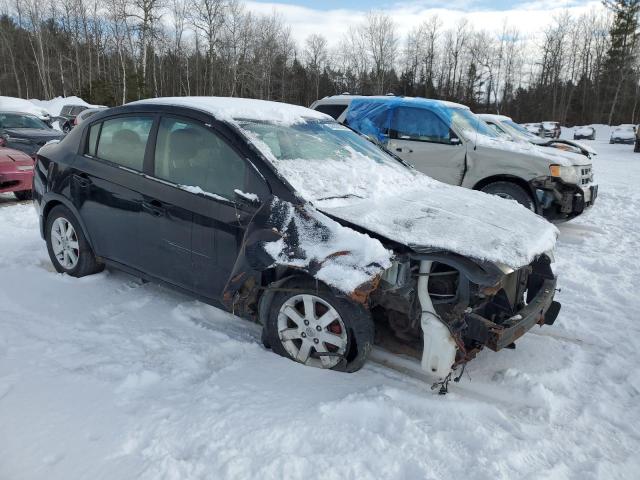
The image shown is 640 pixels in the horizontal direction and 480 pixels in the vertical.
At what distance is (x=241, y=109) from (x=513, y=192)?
4.66 m

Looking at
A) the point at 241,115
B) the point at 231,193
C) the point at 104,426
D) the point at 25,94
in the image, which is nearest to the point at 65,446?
the point at 104,426

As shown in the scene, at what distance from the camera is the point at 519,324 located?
2861mm

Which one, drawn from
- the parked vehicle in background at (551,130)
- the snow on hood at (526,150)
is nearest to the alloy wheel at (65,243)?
the snow on hood at (526,150)

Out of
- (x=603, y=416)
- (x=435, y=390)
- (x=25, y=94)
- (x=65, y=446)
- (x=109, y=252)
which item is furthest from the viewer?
(x=25, y=94)

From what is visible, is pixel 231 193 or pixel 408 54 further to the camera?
pixel 408 54

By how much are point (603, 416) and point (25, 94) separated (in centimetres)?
7073

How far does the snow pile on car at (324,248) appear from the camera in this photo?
2.70 metres

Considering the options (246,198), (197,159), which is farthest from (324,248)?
(197,159)

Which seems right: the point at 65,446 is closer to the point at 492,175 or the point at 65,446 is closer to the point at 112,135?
the point at 112,135

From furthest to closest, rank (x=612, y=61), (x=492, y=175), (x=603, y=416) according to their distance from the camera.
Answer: (x=612, y=61), (x=492, y=175), (x=603, y=416)

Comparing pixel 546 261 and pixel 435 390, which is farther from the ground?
pixel 546 261

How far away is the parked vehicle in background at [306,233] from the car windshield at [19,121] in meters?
9.44

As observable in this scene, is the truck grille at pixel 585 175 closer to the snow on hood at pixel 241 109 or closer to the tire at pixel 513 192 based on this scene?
the tire at pixel 513 192

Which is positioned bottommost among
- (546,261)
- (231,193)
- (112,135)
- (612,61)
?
(546,261)
